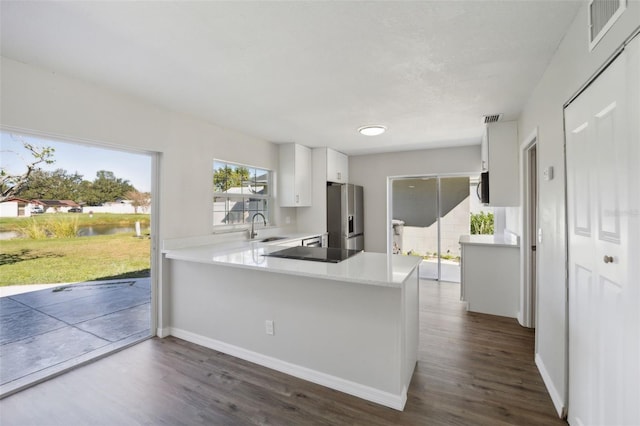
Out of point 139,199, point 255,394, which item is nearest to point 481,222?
point 255,394

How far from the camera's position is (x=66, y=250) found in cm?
248

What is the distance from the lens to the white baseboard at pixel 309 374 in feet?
6.23

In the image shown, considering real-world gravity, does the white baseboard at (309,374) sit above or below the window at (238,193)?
below

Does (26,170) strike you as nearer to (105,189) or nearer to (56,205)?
(56,205)

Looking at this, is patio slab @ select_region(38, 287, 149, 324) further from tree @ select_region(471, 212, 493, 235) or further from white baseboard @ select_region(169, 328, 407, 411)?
tree @ select_region(471, 212, 493, 235)

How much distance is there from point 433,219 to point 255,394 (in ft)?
14.1

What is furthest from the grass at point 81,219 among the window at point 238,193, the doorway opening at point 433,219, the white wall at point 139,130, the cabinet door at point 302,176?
the doorway opening at point 433,219

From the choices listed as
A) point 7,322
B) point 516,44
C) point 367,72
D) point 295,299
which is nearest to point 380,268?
point 295,299

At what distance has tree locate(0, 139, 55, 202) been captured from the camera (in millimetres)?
2111

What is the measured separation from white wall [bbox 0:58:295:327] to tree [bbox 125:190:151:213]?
99 mm

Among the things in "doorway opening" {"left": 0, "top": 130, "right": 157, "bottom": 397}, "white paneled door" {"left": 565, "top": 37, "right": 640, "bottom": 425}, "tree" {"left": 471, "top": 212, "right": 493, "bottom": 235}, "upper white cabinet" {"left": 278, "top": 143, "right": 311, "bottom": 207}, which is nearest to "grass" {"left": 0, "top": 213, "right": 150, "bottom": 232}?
"doorway opening" {"left": 0, "top": 130, "right": 157, "bottom": 397}

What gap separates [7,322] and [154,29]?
9.17ft

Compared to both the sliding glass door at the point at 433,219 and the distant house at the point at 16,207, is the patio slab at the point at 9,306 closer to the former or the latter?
the distant house at the point at 16,207

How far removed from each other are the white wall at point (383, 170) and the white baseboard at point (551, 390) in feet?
11.1
